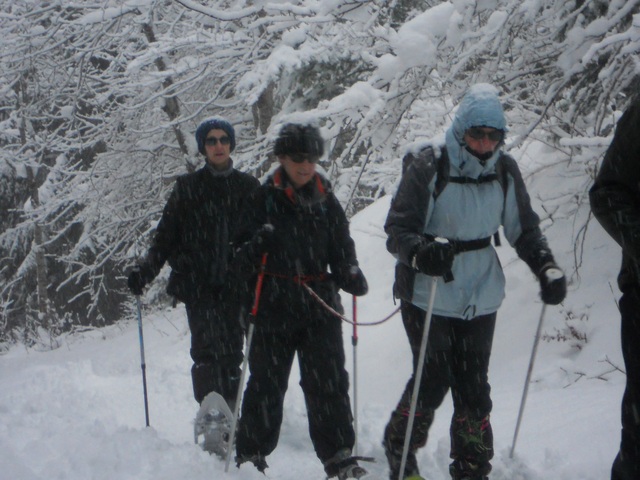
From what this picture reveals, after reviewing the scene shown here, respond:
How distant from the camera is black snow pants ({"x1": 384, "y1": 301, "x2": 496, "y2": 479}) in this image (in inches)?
146

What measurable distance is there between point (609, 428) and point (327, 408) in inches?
65.8

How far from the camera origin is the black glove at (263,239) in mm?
3879

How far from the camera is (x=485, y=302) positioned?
3658mm

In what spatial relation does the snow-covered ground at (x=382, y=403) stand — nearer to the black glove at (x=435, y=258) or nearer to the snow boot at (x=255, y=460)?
the snow boot at (x=255, y=460)

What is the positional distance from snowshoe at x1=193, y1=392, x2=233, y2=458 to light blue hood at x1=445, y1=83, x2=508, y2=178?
2255 millimetres

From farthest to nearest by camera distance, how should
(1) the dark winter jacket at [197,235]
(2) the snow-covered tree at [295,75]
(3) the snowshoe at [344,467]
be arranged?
(2) the snow-covered tree at [295,75] < (1) the dark winter jacket at [197,235] < (3) the snowshoe at [344,467]

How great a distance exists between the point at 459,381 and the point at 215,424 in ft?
5.60

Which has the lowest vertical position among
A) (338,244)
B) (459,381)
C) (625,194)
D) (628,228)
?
(459,381)

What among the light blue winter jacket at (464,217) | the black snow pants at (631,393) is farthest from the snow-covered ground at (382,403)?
the black snow pants at (631,393)

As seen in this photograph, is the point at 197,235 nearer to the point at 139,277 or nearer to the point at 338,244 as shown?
the point at 139,277

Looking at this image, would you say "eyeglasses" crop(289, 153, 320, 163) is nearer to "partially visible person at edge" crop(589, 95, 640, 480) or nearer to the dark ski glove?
the dark ski glove

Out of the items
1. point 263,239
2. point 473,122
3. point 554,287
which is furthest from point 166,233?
point 554,287

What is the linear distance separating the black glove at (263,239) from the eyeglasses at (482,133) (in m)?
1.14

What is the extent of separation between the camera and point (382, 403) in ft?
21.7
